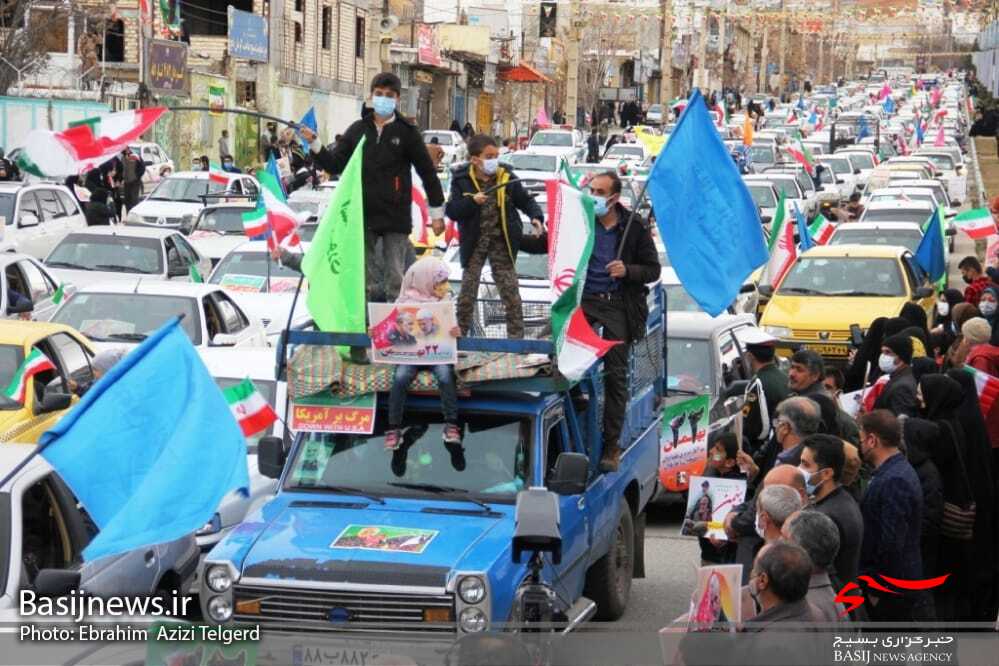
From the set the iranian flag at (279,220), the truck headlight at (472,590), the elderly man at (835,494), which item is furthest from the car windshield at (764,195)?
the truck headlight at (472,590)

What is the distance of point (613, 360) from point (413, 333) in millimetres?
1765

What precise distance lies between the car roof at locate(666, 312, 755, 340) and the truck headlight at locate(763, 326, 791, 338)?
3.73 meters

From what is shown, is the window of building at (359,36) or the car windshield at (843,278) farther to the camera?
the window of building at (359,36)

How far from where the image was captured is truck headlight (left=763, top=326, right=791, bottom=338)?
2075cm

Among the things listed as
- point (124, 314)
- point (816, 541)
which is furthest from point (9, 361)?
point (816, 541)

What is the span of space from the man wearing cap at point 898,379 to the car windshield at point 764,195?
22.1m

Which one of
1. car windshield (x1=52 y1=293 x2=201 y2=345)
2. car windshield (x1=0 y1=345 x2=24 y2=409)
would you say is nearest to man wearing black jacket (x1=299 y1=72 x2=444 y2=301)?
car windshield (x1=0 y1=345 x2=24 y2=409)

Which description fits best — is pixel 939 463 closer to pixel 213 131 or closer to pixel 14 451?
pixel 14 451

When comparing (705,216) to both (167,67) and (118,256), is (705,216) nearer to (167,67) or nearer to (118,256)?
(118,256)

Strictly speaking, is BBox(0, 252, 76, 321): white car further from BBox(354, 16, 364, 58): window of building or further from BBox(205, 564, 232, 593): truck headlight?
BBox(354, 16, 364, 58): window of building

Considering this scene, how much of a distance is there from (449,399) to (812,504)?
2.17 m

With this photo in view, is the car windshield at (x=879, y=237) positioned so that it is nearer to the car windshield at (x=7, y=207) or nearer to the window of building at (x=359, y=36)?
the car windshield at (x=7, y=207)

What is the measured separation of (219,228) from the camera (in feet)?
93.4

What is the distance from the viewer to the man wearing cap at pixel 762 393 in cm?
1223
